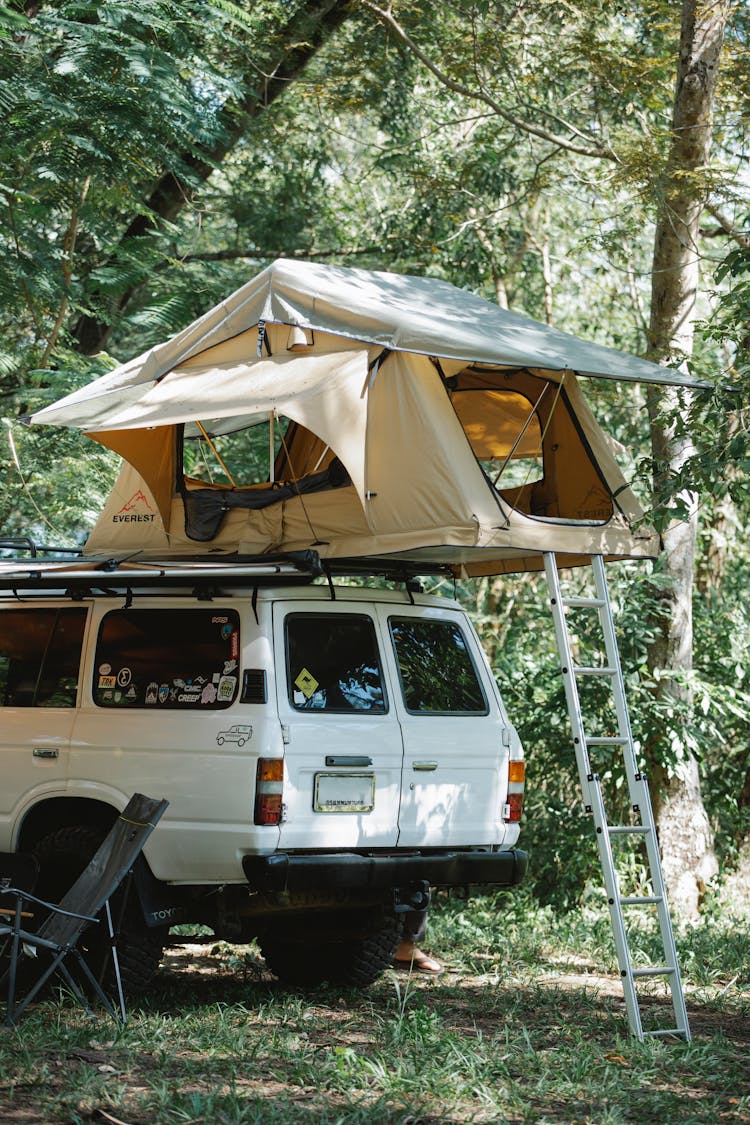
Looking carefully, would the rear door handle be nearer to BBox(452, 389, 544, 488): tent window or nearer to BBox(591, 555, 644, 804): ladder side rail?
BBox(591, 555, 644, 804): ladder side rail

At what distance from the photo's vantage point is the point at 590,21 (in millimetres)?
11461

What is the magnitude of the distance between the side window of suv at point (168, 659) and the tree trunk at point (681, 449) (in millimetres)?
4206

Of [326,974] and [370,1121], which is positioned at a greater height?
[370,1121]

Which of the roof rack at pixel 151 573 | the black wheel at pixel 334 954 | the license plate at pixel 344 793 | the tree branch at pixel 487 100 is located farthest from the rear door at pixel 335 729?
the tree branch at pixel 487 100

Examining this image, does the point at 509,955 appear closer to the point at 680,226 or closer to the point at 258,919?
→ the point at 258,919

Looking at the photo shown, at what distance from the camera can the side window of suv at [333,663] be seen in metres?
5.88

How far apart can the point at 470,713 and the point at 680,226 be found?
15.7ft

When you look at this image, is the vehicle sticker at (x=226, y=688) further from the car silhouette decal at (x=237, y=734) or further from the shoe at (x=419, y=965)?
the shoe at (x=419, y=965)

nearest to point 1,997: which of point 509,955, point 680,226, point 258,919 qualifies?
point 258,919

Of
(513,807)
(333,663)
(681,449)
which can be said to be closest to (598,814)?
(513,807)

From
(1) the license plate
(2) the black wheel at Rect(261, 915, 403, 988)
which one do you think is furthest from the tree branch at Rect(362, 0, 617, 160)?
(2) the black wheel at Rect(261, 915, 403, 988)

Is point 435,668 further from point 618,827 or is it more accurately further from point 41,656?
point 41,656

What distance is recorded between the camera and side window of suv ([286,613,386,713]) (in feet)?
19.3

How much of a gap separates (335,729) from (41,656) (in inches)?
67.8
